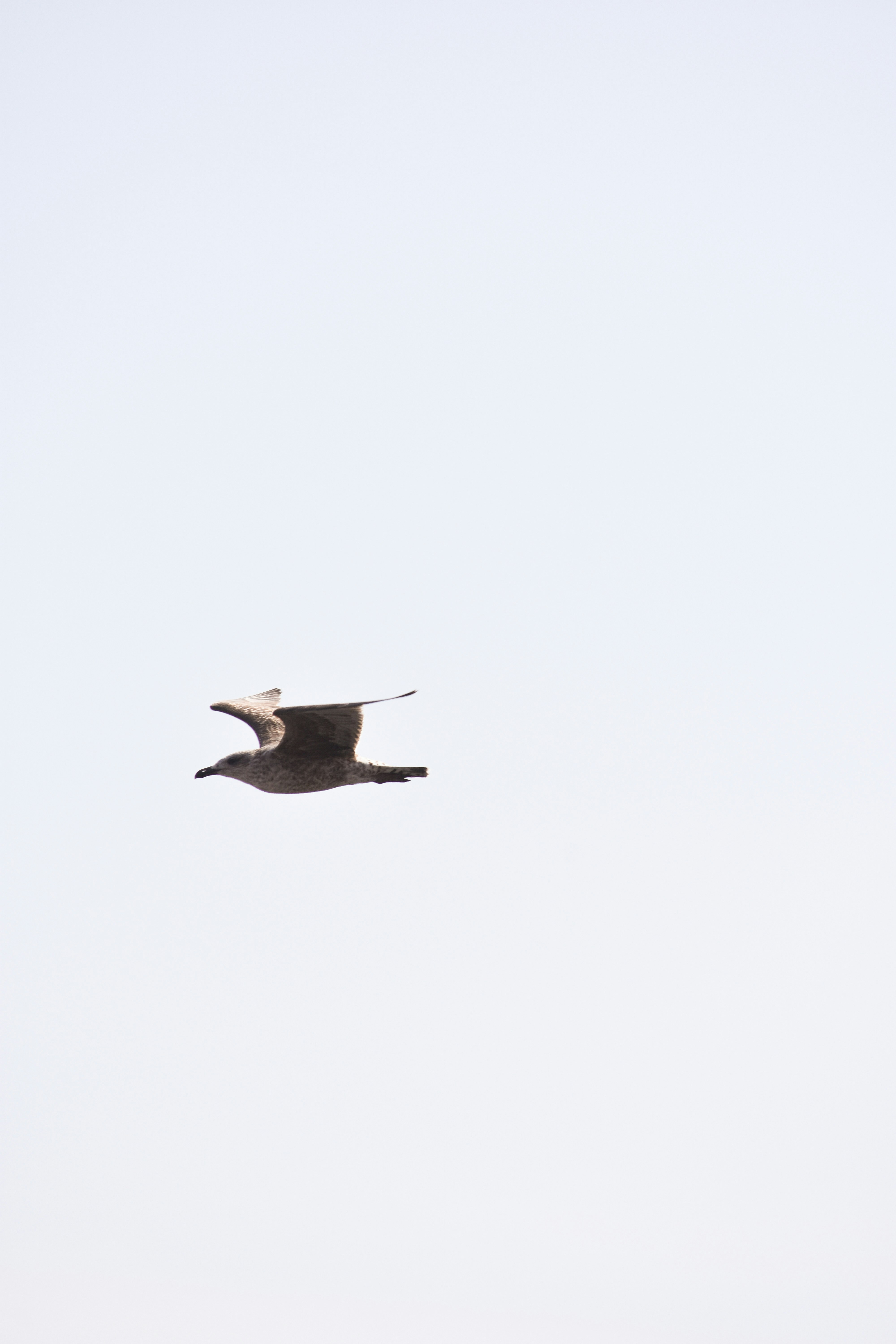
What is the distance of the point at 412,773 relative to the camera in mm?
26375

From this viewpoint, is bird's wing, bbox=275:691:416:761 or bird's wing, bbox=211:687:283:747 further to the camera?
bird's wing, bbox=211:687:283:747

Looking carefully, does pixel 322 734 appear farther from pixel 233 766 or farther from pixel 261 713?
pixel 261 713

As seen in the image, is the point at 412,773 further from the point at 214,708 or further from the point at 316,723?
the point at 214,708

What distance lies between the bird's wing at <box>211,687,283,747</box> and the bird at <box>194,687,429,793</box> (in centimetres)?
44

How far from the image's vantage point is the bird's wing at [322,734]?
2520 centimetres

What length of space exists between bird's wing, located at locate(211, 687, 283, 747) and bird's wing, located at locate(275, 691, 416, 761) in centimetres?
71

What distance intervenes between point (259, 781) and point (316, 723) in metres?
1.87

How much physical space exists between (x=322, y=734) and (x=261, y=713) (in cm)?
614

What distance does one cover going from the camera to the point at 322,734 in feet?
84.5

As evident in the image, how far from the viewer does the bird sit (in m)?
25.7

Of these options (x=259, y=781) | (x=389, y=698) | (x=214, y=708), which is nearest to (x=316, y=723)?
(x=259, y=781)

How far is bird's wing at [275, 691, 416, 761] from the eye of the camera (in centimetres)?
2520

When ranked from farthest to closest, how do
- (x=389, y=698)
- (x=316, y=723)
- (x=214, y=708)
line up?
(x=214, y=708)
(x=316, y=723)
(x=389, y=698)

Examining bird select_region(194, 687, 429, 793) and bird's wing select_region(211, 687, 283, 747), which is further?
bird's wing select_region(211, 687, 283, 747)
